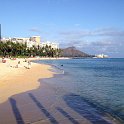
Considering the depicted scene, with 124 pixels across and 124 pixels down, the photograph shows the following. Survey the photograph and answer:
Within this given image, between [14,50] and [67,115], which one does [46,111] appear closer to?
[67,115]

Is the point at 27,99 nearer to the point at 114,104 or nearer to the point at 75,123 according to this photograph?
the point at 114,104

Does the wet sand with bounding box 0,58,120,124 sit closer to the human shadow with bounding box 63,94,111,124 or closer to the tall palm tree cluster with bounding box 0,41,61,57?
the human shadow with bounding box 63,94,111,124

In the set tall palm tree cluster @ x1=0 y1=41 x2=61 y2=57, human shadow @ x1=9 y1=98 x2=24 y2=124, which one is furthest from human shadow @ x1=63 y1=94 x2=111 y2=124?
tall palm tree cluster @ x1=0 y1=41 x2=61 y2=57

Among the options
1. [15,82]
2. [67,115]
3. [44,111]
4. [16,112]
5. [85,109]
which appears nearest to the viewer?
[67,115]

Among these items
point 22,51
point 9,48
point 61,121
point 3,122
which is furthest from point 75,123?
point 22,51

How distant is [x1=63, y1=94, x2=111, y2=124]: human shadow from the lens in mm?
12023

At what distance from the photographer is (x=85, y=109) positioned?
1414 cm

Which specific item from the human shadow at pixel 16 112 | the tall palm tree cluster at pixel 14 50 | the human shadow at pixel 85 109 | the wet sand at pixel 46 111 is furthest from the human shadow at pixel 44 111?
the tall palm tree cluster at pixel 14 50

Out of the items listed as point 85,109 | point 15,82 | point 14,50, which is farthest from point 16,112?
point 14,50

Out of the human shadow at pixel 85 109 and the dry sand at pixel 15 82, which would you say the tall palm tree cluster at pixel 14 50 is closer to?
the dry sand at pixel 15 82

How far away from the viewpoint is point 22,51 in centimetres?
14838

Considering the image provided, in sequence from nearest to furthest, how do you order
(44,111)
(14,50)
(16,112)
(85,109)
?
(16,112)
(44,111)
(85,109)
(14,50)

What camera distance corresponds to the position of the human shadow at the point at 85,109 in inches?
473

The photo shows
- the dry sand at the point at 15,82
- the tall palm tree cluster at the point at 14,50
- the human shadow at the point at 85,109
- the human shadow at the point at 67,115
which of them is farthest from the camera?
the tall palm tree cluster at the point at 14,50
